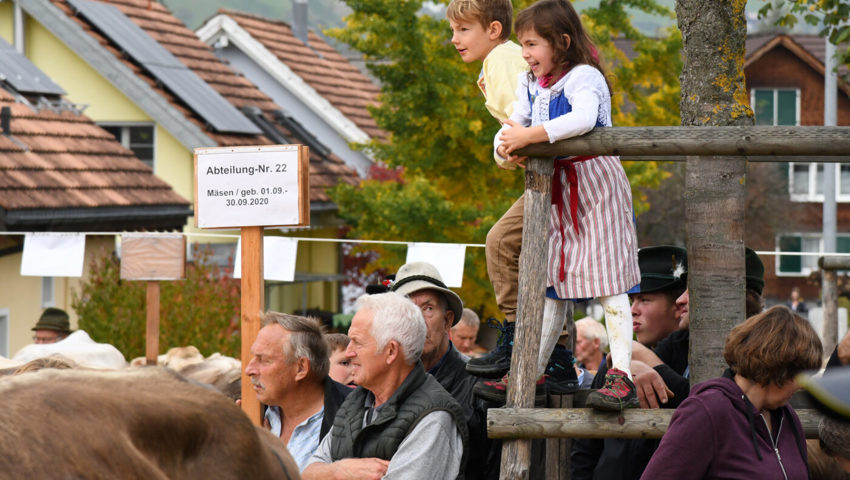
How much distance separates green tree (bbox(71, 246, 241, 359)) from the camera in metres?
12.9

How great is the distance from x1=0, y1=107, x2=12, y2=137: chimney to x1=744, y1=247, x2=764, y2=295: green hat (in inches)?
467

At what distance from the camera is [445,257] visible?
32.9 feet

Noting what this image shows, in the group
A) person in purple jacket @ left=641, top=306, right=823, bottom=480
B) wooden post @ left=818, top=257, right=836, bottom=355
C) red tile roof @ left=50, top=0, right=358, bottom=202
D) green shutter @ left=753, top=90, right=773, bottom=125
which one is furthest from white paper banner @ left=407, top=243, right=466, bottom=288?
green shutter @ left=753, top=90, right=773, bottom=125

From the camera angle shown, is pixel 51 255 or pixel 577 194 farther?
pixel 51 255

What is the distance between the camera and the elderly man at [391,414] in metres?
4.04

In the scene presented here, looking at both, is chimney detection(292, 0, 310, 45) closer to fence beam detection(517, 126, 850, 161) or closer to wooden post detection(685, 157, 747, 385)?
wooden post detection(685, 157, 747, 385)

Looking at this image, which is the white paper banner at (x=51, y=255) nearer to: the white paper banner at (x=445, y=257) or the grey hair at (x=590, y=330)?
the white paper banner at (x=445, y=257)

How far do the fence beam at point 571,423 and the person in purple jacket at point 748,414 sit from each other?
1.88 ft

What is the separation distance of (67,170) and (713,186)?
12.5 meters

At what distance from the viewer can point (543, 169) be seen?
4043mm

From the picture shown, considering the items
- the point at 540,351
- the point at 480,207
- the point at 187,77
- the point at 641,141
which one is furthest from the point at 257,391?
the point at 187,77

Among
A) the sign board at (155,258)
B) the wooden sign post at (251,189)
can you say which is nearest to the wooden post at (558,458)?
the wooden sign post at (251,189)

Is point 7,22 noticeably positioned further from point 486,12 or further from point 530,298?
point 530,298

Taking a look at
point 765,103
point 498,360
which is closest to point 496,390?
point 498,360
